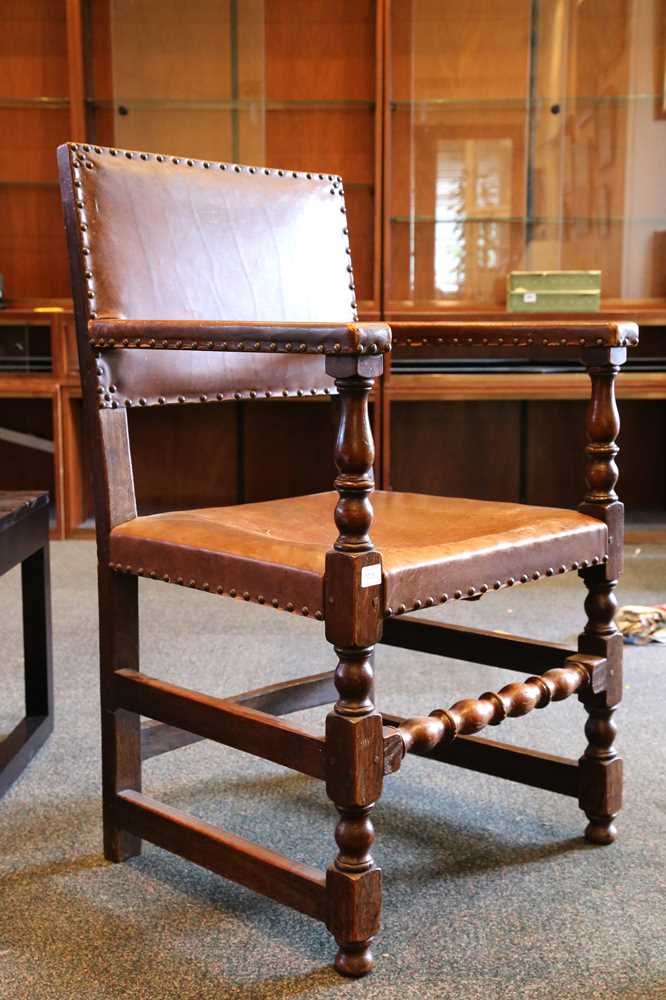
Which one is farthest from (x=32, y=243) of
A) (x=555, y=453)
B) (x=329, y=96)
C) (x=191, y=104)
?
(x=555, y=453)

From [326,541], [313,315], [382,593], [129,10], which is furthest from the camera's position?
[129,10]

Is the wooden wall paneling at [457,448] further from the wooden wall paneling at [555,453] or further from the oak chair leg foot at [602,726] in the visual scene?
the oak chair leg foot at [602,726]

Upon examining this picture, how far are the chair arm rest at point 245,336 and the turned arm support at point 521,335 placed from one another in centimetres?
38

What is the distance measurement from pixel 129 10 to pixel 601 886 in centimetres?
318

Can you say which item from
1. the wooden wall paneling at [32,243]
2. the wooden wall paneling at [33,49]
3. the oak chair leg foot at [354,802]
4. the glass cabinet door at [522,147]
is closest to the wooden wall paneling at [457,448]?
the glass cabinet door at [522,147]

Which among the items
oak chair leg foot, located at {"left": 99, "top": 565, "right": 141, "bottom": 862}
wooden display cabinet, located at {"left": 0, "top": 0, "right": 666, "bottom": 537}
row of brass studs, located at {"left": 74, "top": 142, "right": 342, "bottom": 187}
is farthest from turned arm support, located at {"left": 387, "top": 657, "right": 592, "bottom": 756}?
wooden display cabinet, located at {"left": 0, "top": 0, "right": 666, "bottom": 537}

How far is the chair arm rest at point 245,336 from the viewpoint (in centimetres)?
104

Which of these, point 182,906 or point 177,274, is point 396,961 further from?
point 177,274

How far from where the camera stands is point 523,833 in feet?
4.82

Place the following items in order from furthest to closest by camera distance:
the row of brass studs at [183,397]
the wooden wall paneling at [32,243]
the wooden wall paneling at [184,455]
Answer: the wooden wall paneling at [184,455]
the wooden wall paneling at [32,243]
the row of brass studs at [183,397]

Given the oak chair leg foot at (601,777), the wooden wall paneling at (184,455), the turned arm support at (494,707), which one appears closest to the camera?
the turned arm support at (494,707)

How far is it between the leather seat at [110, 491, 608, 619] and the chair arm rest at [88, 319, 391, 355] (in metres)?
0.21

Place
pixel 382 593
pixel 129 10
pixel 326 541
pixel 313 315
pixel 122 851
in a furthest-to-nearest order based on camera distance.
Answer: pixel 129 10
pixel 313 315
pixel 122 851
pixel 326 541
pixel 382 593

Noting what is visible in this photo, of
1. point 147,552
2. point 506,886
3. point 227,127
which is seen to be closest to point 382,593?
point 147,552
